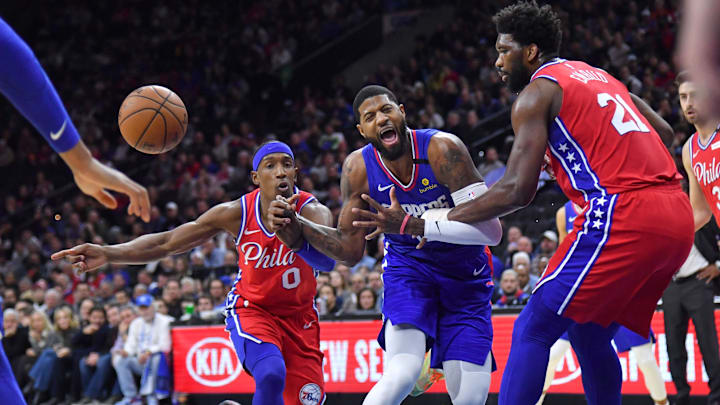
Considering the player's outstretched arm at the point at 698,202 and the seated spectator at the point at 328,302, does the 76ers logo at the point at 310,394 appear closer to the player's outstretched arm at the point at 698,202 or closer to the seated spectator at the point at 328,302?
the player's outstretched arm at the point at 698,202

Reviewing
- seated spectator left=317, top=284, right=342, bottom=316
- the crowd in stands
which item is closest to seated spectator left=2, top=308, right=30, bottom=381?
the crowd in stands

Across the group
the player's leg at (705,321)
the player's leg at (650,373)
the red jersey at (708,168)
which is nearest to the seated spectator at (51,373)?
the player's leg at (650,373)

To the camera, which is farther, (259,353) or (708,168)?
(708,168)

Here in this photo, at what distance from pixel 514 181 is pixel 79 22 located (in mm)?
22964

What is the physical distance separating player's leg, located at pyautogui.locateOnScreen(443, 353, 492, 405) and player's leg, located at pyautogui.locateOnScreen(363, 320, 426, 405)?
0.21 m

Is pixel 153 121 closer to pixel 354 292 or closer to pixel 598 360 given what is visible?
pixel 598 360

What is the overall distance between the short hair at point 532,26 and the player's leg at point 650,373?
13.6ft

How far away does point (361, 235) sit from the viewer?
459 cm

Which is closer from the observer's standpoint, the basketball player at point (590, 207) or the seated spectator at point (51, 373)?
the basketball player at point (590, 207)

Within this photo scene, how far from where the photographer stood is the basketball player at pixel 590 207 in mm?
3516

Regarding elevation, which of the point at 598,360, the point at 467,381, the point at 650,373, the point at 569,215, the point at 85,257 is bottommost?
the point at 650,373

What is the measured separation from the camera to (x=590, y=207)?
3.61 m

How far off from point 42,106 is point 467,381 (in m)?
2.95

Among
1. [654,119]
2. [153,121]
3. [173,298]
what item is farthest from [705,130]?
[173,298]
